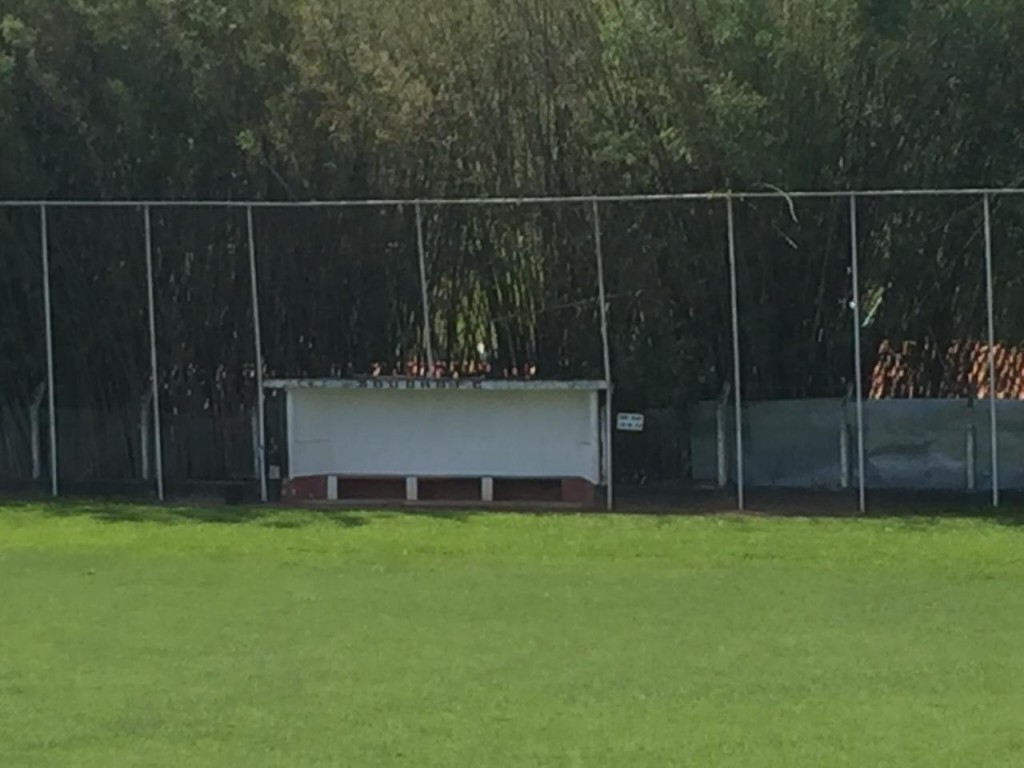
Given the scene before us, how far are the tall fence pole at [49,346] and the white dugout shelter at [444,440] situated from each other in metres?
1.76

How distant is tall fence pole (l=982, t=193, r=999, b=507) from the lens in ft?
44.7

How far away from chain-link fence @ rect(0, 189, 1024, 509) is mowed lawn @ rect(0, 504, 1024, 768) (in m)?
1.46

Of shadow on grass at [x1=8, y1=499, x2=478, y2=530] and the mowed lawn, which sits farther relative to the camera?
shadow on grass at [x1=8, y1=499, x2=478, y2=530]

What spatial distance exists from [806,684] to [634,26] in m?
7.66

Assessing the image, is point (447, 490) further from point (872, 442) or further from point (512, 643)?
point (512, 643)

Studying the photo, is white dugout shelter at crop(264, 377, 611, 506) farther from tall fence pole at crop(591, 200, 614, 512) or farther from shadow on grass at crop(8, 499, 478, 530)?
shadow on grass at crop(8, 499, 478, 530)

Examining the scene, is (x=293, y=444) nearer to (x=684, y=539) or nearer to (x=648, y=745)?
(x=684, y=539)

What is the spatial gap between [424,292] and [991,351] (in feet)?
14.2

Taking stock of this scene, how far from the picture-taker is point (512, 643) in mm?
8648

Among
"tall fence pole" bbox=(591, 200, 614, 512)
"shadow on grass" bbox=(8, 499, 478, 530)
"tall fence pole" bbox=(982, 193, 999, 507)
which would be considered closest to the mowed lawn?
"shadow on grass" bbox=(8, 499, 478, 530)

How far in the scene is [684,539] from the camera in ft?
41.3

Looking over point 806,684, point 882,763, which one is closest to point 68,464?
point 806,684

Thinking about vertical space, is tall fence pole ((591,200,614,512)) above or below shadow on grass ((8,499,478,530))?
above

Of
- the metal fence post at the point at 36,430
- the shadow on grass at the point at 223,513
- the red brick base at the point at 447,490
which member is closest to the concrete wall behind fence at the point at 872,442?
the red brick base at the point at 447,490
